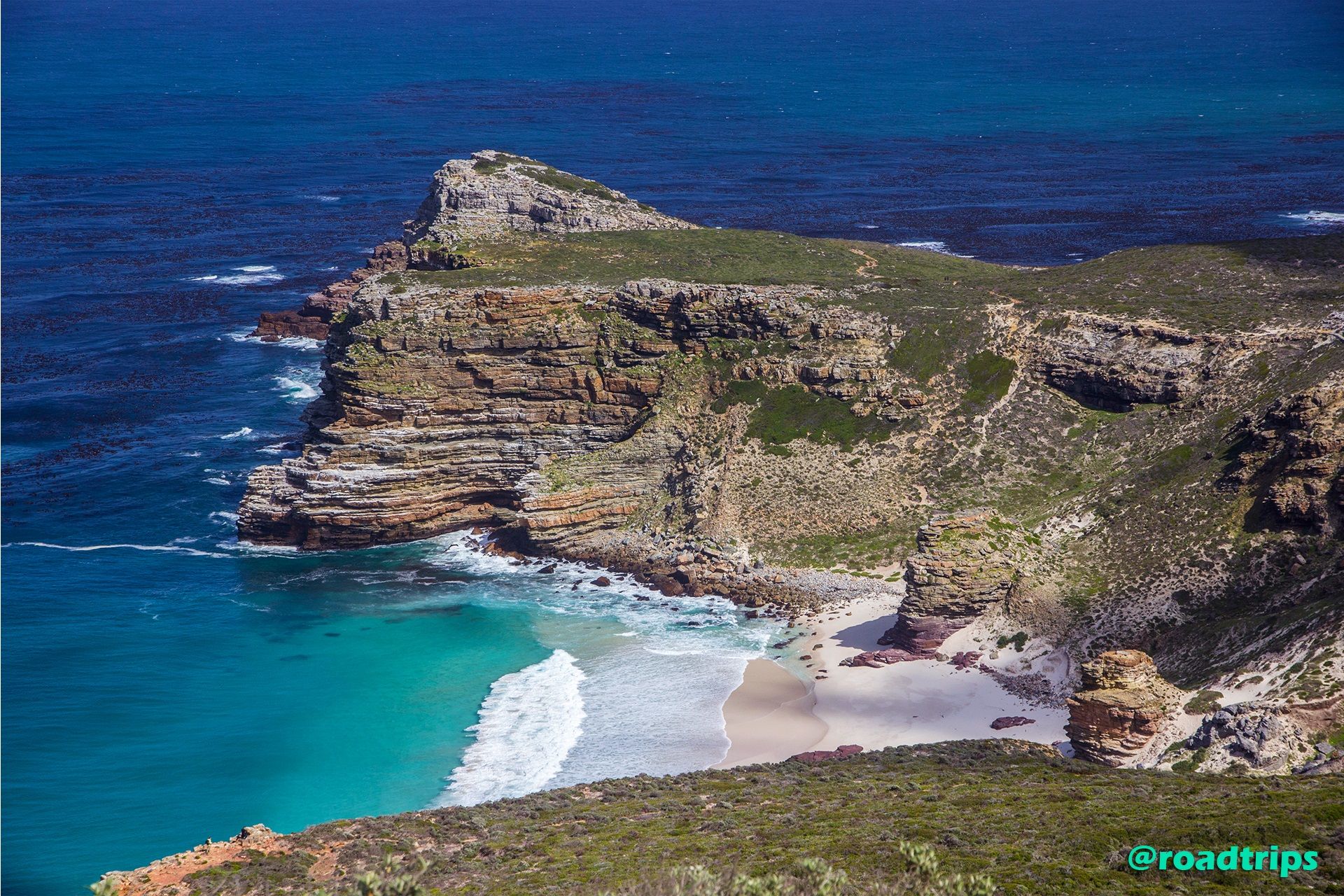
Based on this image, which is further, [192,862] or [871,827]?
[192,862]

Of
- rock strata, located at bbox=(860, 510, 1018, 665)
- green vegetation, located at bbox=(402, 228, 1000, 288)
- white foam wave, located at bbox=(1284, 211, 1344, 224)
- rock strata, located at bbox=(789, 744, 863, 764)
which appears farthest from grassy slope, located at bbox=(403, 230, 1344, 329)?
white foam wave, located at bbox=(1284, 211, 1344, 224)

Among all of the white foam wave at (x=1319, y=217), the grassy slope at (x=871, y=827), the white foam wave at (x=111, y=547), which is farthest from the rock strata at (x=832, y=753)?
the white foam wave at (x=1319, y=217)

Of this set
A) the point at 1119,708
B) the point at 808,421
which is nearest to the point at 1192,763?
the point at 1119,708

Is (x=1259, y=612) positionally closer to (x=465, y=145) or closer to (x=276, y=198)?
(x=276, y=198)

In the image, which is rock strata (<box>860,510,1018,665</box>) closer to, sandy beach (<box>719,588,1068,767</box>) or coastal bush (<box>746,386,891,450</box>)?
sandy beach (<box>719,588,1068,767</box>)

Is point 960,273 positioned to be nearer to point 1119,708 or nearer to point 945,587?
point 945,587

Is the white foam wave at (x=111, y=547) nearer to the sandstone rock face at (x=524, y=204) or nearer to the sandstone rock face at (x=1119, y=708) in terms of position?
the sandstone rock face at (x=524, y=204)
